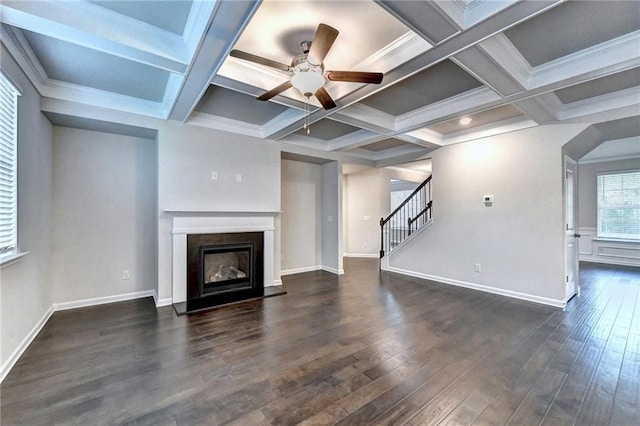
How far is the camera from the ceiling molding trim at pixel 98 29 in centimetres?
180

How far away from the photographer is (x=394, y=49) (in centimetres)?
231

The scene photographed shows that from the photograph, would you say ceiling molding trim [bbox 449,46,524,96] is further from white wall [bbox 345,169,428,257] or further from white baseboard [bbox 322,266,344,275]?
white wall [bbox 345,169,428,257]

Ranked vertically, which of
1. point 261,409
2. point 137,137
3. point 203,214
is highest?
point 137,137

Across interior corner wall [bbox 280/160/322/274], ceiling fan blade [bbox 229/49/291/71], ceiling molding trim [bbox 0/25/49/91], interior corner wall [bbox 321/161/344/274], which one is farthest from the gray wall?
ceiling molding trim [bbox 0/25/49/91]

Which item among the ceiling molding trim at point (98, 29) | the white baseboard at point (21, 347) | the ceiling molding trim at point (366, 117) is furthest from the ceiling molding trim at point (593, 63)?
the white baseboard at point (21, 347)

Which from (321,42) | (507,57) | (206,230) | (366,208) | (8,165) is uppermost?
(507,57)

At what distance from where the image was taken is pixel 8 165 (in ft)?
7.55

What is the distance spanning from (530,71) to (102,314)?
18.2 feet

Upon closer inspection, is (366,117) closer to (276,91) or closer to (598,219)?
(276,91)

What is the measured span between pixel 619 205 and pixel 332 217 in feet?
23.0

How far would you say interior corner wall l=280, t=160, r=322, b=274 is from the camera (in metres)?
5.67

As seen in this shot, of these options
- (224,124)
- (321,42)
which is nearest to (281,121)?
(224,124)

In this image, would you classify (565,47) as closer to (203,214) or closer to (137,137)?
(203,214)

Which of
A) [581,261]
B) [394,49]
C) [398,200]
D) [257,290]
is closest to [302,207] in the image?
[257,290]
